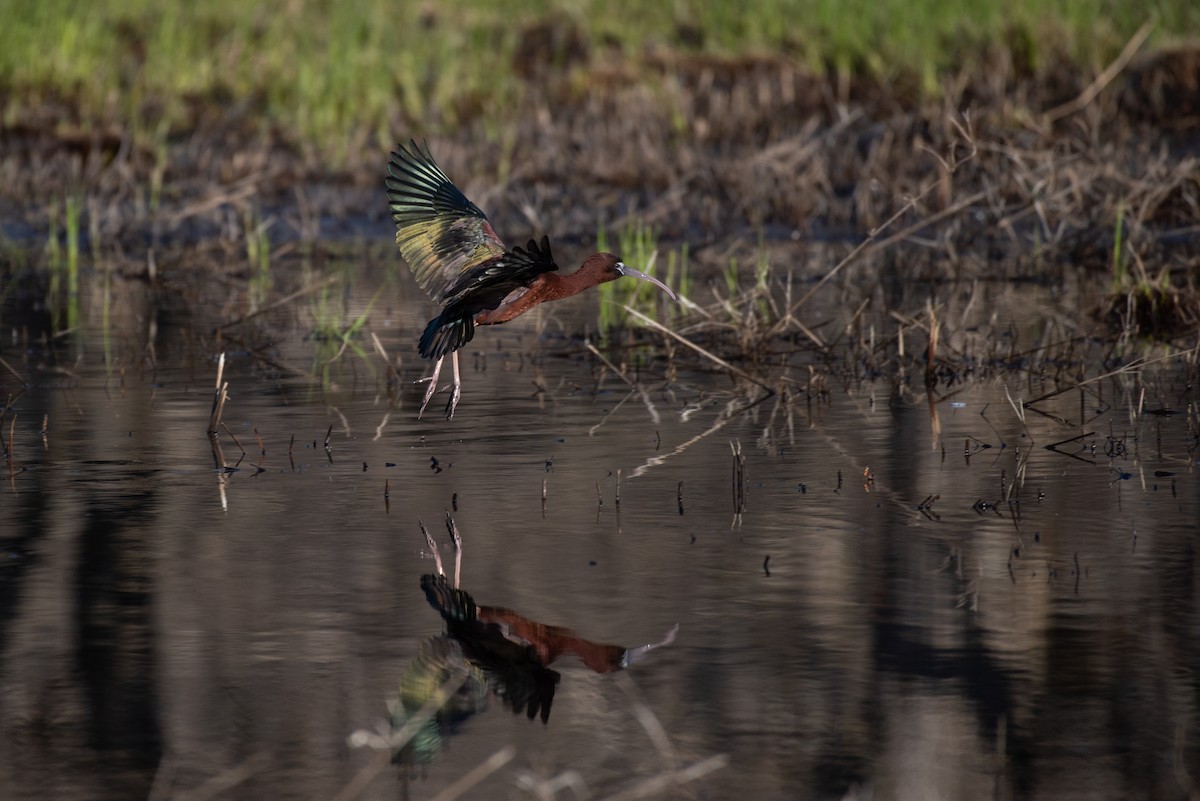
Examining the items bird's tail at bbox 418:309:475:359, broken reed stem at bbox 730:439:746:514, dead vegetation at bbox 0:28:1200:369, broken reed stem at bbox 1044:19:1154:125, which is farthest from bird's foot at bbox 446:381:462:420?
broken reed stem at bbox 1044:19:1154:125

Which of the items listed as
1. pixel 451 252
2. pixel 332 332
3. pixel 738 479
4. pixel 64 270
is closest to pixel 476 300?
pixel 451 252

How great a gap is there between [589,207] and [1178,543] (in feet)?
27.5

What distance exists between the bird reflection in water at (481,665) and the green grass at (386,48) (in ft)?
32.2

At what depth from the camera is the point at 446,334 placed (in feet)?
20.0

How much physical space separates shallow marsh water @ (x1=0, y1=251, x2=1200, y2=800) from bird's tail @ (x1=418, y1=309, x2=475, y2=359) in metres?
0.32

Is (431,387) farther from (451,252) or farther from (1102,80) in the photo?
(1102,80)

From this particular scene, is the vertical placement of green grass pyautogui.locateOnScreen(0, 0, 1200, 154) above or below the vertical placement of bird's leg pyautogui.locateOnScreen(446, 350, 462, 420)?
above

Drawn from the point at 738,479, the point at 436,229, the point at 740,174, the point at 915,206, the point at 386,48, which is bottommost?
the point at 738,479

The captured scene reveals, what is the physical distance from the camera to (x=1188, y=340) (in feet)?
27.3

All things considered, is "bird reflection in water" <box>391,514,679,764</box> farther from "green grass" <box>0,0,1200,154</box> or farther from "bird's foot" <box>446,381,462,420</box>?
"green grass" <box>0,0,1200,154</box>

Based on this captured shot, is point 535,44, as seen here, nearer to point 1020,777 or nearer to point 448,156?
point 448,156

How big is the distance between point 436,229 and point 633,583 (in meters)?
2.35

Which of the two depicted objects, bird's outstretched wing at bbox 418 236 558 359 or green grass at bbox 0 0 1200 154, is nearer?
bird's outstretched wing at bbox 418 236 558 359

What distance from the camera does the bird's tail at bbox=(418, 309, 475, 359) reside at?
5980 millimetres
